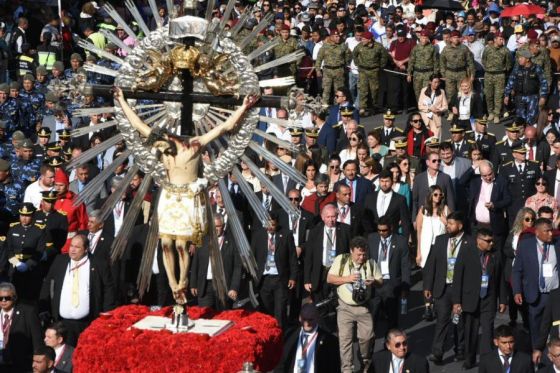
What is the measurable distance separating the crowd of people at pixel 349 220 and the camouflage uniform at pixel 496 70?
4 centimetres

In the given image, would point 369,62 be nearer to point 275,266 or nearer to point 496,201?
point 496,201

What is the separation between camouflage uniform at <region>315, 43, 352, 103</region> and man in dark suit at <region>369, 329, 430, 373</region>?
41.3ft

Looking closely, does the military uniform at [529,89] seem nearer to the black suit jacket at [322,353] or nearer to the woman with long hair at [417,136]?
the woman with long hair at [417,136]

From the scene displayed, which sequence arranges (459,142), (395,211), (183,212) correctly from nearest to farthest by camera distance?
(183,212) < (395,211) < (459,142)

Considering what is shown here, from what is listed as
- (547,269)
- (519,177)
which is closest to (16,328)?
(547,269)

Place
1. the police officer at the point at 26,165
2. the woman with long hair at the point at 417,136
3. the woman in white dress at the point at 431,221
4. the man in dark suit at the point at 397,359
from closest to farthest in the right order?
the man in dark suit at the point at 397,359 → the woman in white dress at the point at 431,221 → the police officer at the point at 26,165 → the woman with long hair at the point at 417,136

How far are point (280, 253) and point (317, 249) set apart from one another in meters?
0.48

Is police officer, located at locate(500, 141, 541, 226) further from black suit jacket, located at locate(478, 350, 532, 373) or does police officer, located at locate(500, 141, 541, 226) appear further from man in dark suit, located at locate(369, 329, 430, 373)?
man in dark suit, located at locate(369, 329, 430, 373)

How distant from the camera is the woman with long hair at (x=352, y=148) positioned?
22.0 m

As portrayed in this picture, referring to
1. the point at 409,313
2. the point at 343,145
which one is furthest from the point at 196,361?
the point at 343,145

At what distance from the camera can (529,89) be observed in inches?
1033

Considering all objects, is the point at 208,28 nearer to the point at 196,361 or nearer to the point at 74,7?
the point at 196,361

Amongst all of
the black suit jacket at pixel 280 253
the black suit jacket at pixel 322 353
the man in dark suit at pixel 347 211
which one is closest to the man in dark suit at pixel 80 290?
the black suit jacket at pixel 280 253

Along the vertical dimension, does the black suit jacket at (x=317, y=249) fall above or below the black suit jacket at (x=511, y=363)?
above
